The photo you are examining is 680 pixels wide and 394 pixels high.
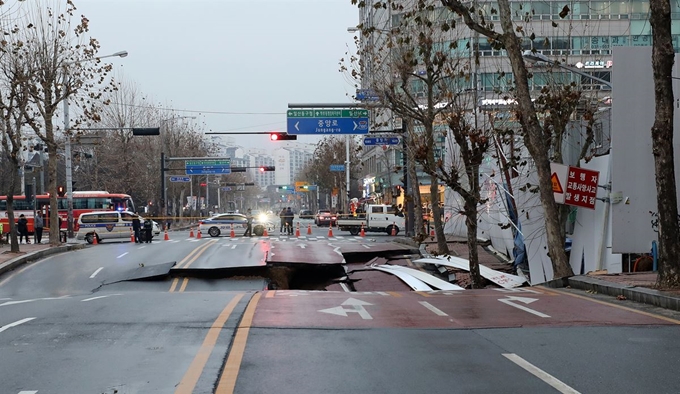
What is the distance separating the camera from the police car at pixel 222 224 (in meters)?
47.3

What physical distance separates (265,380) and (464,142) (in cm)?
1347

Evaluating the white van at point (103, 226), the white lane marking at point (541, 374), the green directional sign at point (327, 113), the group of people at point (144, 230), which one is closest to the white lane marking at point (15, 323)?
the white lane marking at point (541, 374)

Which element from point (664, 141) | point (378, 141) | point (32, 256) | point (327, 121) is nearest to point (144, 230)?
point (32, 256)

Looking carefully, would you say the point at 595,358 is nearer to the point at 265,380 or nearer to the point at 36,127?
the point at 265,380

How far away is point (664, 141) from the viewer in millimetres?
12703

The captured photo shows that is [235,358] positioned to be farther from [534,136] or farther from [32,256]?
[32,256]

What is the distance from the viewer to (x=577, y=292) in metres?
14.2

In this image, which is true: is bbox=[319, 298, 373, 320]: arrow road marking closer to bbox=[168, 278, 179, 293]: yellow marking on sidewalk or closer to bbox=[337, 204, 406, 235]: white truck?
bbox=[168, 278, 179, 293]: yellow marking on sidewalk

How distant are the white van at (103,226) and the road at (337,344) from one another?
27.0 metres

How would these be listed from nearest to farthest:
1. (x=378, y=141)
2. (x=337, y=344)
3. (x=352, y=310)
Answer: (x=337, y=344) → (x=352, y=310) → (x=378, y=141)

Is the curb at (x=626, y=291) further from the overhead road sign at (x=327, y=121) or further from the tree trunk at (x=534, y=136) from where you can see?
the overhead road sign at (x=327, y=121)

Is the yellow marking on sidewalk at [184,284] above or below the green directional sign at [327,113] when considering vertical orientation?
below

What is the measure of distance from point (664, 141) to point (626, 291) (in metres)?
2.68

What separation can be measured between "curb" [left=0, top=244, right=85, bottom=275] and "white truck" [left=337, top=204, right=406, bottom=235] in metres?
20.4
